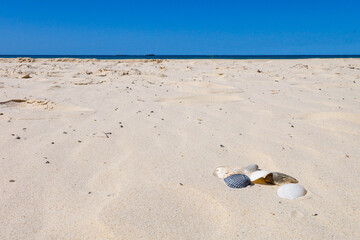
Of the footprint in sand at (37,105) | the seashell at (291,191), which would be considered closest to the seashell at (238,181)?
the seashell at (291,191)

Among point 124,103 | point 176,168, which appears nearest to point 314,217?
point 176,168

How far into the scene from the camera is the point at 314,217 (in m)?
1.23

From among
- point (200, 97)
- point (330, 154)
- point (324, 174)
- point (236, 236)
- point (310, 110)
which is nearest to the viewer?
point (236, 236)

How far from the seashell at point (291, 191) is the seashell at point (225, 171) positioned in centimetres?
26

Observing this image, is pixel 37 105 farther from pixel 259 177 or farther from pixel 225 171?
Result: pixel 259 177

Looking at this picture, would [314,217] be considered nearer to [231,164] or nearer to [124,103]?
[231,164]

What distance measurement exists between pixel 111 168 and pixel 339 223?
3.61 feet

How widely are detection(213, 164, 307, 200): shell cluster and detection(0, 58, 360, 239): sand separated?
0.10 ft

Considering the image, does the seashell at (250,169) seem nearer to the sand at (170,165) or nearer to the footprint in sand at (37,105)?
the sand at (170,165)

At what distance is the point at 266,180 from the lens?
4.89 feet

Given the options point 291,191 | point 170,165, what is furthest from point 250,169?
point 170,165

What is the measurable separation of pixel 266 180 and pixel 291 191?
0.46 feet

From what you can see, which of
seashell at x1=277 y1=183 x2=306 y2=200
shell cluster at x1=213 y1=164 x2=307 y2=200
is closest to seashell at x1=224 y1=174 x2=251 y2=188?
shell cluster at x1=213 y1=164 x2=307 y2=200

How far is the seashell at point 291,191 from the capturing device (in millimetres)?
1369
